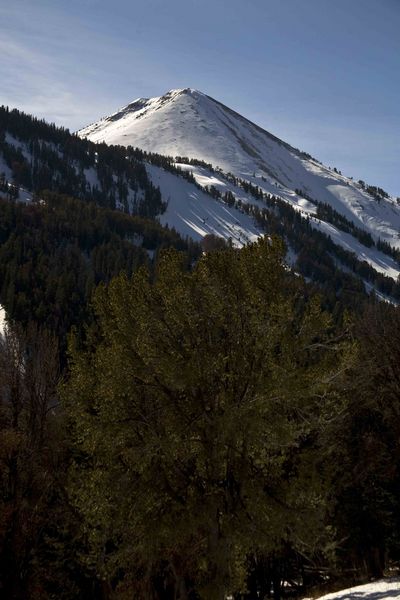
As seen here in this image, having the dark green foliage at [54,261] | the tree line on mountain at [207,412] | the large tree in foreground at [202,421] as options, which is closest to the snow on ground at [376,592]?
the tree line on mountain at [207,412]

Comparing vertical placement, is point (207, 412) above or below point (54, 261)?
below

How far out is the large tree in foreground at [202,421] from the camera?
49.7ft

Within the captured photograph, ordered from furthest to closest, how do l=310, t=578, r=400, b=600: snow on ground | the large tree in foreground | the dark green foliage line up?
the dark green foliage
l=310, t=578, r=400, b=600: snow on ground
the large tree in foreground

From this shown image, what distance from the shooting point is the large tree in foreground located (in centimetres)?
1514

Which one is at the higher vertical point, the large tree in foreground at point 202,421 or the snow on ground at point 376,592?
the large tree in foreground at point 202,421

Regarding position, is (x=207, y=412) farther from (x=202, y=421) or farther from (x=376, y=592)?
(x=376, y=592)

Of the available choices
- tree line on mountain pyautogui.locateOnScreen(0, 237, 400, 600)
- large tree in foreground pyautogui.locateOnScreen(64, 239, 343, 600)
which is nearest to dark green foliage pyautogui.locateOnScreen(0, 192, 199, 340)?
tree line on mountain pyautogui.locateOnScreen(0, 237, 400, 600)

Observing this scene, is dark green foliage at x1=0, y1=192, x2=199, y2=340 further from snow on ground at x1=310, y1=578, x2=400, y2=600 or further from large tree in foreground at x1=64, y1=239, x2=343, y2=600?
large tree in foreground at x1=64, y1=239, x2=343, y2=600

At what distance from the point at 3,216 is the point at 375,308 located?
13701 cm

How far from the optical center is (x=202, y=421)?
616 inches

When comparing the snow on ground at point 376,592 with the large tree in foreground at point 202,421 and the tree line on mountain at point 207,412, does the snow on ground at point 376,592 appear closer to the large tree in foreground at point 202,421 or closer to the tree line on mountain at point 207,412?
the tree line on mountain at point 207,412

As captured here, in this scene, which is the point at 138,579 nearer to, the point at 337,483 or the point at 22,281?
the point at 337,483

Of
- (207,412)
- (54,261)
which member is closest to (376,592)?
(207,412)

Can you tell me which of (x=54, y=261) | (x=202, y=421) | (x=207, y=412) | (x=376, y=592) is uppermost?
(x=54, y=261)
